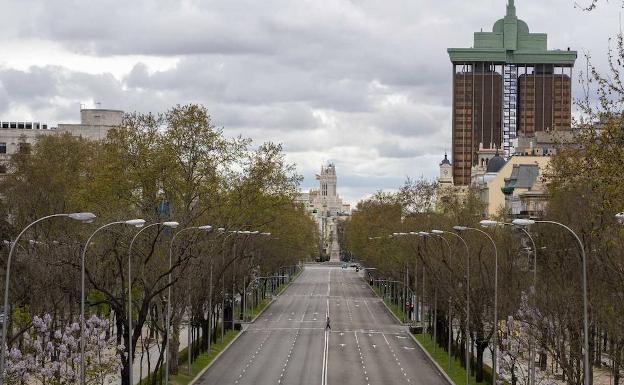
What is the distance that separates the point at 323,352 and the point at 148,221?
16430 mm

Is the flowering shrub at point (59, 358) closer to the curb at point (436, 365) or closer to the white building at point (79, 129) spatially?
the curb at point (436, 365)

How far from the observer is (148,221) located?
72.0 metres

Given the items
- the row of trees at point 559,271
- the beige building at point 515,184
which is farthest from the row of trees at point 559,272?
the beige building at point 515,184

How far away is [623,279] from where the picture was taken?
43.3 meters

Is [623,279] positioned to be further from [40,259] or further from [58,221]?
[58,221]

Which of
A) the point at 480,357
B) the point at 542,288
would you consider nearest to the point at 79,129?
the point at 480,357

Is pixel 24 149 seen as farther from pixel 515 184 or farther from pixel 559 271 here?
pixel 559 271

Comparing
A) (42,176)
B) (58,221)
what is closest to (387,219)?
(42,176)

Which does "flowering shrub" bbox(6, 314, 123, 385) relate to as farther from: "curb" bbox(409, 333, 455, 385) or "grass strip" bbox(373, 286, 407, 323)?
"grass strip" bbox(373, 286, 407, 323)

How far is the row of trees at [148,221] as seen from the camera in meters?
59.1

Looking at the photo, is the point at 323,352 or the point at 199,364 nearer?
the point at 199,364

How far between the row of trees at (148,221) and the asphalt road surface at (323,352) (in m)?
3.78

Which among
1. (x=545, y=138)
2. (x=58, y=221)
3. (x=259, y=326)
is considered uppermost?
(x=545, y=138)

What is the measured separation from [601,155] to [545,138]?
507 ft
